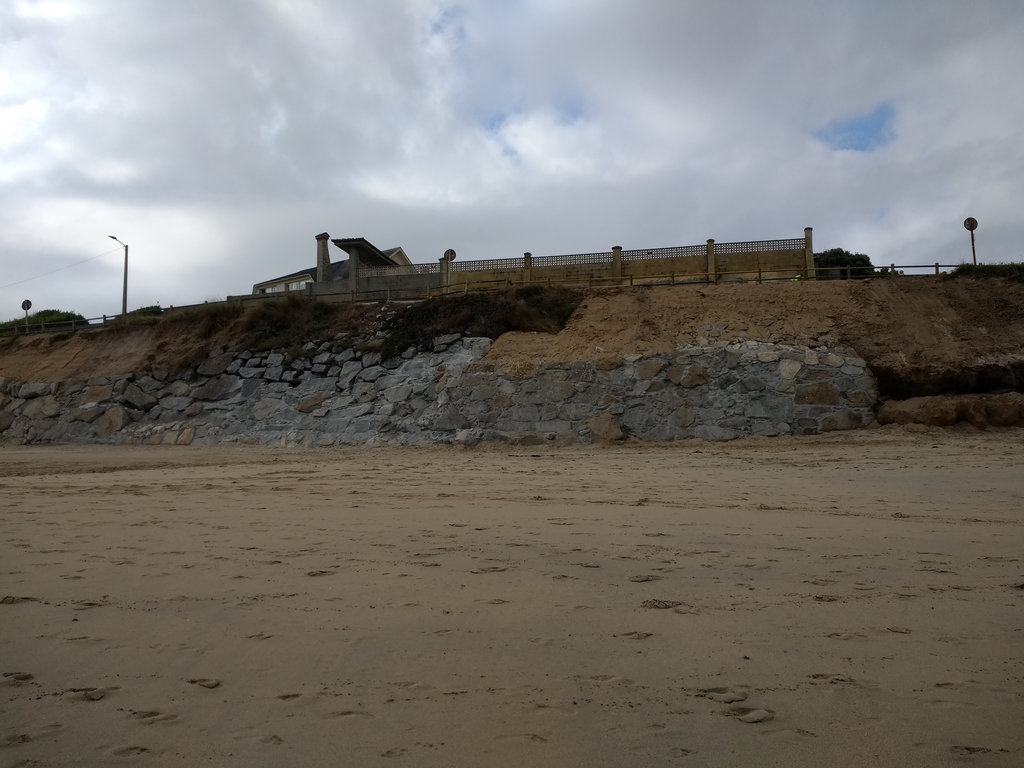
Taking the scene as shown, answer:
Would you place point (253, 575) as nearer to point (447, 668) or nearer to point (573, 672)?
point (447, 668)

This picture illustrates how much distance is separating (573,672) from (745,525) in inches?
138

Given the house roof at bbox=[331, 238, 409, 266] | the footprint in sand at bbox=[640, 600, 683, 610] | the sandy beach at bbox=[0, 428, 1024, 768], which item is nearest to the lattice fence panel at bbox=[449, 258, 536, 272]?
the house roof at bbox=[331, 238, 409, 266]

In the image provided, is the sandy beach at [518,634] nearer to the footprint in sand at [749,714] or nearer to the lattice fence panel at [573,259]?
the footprint in sand at [749,714]

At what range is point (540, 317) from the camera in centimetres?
1956

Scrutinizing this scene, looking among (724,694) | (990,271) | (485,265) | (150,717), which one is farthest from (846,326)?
(150,717)

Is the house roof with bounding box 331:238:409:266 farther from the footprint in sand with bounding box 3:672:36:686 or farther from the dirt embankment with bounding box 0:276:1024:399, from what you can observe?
the footprint in sand with bounding box 3:672:36:686

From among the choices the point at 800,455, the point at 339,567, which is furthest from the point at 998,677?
the point at 800,455

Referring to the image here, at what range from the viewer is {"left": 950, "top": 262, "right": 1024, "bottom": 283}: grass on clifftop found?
58.7 feet

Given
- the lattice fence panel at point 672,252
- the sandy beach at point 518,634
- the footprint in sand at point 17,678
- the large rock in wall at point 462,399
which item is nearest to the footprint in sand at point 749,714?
the sandy beach at point 518,634

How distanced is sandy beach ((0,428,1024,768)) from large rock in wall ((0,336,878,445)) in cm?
864

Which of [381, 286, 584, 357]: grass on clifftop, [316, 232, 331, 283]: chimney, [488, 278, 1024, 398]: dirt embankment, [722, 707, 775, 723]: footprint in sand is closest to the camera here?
[722, 707, 775, 723]: footprint in sand

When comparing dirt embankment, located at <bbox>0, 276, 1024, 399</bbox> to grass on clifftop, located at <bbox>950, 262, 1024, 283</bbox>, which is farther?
grass on clifftop, located at <bbox>950, 262, 1024, 283</bbox>

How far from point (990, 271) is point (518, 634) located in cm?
2001

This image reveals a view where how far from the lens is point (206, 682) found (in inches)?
116
